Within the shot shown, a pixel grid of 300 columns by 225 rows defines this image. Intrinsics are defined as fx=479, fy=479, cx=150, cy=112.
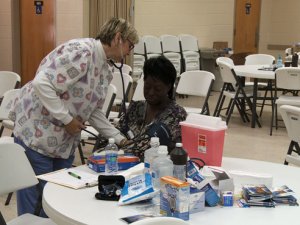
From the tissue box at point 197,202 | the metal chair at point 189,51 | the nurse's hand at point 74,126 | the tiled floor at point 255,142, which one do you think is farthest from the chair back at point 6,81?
the metal chair at point 189,51

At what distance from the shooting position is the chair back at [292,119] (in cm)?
342

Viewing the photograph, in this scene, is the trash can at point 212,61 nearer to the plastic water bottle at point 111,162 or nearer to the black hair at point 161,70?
the black hair at point 161,70

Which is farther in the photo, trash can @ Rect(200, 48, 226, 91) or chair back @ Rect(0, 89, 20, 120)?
trash can @ Rect(200, 48, 226, 91)

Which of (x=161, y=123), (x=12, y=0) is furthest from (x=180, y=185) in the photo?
(x=12, y=0)

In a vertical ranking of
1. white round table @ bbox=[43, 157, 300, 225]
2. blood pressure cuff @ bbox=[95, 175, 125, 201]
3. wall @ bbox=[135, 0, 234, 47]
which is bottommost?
white round table @ bbox=[43, 157, 300, 225]

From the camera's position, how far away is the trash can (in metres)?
9.95

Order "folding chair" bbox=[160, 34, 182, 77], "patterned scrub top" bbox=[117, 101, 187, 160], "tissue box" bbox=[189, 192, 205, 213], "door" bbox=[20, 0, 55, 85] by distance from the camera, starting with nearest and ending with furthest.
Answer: "tissue box" bbox=[189, 192, 205, 213] → "patterned scrub top" bbox=[117, 101, 187, 160] → "door" bbox=[20, 0, 55, 85] → "folding chair" bbox=[160, 34, 182, 77]

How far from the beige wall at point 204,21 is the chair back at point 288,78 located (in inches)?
167

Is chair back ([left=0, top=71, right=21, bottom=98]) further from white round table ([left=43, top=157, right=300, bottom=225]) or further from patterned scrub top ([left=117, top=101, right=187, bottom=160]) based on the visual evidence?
white round table ([left=43, top=157, right=300, bottom=225])

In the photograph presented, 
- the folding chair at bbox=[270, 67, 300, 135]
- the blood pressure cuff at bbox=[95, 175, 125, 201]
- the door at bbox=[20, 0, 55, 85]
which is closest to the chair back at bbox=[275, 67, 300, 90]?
the folding chair at bbox=[270, 67, 300, 135]

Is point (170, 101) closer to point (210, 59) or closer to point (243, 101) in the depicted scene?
point (243, 101)

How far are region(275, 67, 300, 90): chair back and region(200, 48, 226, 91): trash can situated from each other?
3.75m

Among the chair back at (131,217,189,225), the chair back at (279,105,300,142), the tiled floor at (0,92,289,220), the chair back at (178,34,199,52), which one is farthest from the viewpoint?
the chair back at (178,34,199,52)

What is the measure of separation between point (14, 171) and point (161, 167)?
0.79m
